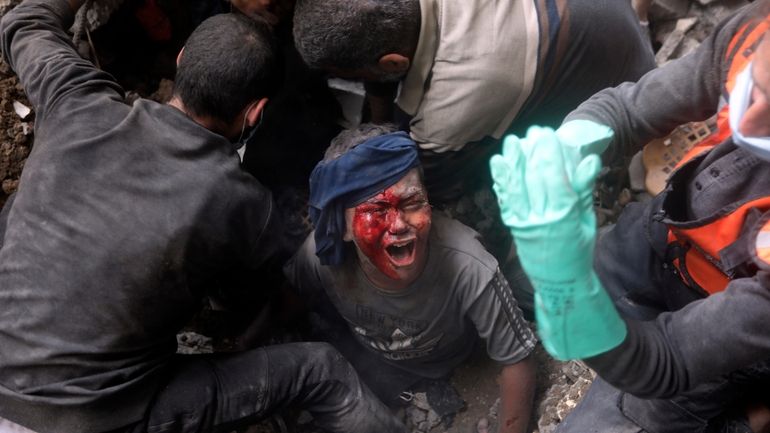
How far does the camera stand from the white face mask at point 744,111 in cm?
154

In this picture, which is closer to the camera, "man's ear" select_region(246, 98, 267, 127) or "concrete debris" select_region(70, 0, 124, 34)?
"man's ear" select_region(246, 98, 267, 127)

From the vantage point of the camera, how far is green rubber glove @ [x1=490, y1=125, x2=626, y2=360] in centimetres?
150

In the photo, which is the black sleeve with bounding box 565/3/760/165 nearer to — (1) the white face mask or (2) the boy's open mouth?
(1) the white face mask

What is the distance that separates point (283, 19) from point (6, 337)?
5.58ft

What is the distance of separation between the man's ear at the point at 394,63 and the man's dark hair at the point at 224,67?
1.43ft

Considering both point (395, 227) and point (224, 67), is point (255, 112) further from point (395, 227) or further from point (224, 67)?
point (395, 227)

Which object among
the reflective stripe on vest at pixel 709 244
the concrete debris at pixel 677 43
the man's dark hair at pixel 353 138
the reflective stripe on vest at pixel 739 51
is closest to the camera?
the reflective stripe on vest at pixel 739 51

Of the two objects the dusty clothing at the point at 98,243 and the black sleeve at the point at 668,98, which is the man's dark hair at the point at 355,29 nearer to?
the dusty clothing at the point at 98,243

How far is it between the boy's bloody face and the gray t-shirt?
166mm

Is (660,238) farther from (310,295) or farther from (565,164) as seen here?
(310,295)

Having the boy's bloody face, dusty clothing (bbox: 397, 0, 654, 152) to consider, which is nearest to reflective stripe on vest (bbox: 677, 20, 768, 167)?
dusty clothing (bbox: 397, 0, 654, 152)

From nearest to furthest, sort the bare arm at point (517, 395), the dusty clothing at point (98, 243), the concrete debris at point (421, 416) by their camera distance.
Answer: the dusty clothing at point (98, 243)
the bare arm at point (517, 395)
the concrete debris at point (421, 416)

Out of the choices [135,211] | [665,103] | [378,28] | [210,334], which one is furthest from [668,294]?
[210,334]

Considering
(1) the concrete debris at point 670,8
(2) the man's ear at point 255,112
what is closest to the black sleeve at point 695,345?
(2) the man's ear at point 255,112
